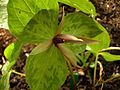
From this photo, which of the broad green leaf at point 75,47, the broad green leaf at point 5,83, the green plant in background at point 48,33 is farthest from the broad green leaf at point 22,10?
the broad green leaf at point 5,83

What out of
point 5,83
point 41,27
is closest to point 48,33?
point 41,27

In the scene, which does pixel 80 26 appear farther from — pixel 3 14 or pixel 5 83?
pixel 5 83

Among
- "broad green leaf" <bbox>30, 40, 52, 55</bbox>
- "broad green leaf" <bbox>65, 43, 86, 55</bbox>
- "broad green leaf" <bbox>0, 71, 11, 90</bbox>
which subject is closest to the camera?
"broad green leaf" <bbox>30, 40, 52, 55</bbox>

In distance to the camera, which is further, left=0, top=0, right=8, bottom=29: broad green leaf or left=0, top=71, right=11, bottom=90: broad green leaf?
left=0, top=71, right=11, bottom=90: broad green leaf

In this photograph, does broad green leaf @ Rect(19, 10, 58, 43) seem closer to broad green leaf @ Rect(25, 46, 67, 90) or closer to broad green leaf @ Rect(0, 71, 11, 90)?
broad green leaf @ Rect(25, 46, 67, 90)

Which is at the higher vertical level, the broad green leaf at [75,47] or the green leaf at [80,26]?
the green leaf at [80,26]

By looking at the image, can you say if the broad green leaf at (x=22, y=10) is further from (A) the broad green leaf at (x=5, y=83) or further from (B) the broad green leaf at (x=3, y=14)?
(A) the broad green leaf at (x=5, y=83)

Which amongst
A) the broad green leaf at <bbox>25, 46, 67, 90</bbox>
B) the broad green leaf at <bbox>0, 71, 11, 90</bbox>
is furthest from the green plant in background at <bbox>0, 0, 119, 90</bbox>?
the broad green leaf at <bbox>0, 71, 11, 90</bbox>
